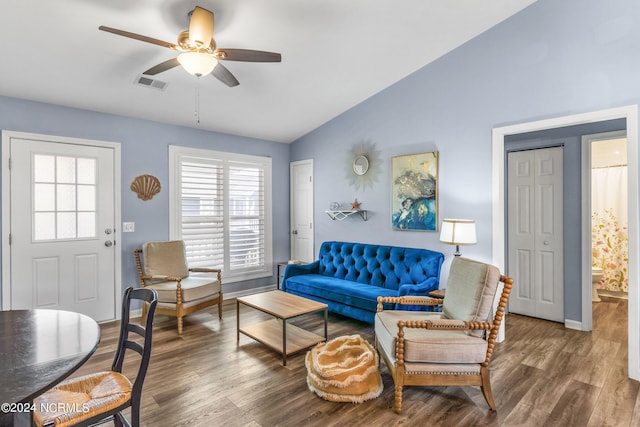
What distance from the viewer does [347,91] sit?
4.34m

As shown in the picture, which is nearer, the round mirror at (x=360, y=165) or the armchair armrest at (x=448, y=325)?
the armchair armrest at (x=448, y=325)

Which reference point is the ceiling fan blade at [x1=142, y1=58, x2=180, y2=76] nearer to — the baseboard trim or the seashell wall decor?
the seashell wall decor

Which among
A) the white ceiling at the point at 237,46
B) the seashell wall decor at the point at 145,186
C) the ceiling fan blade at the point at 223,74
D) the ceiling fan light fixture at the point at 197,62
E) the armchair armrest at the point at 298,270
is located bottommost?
the armchair armrest at the point at 298,270

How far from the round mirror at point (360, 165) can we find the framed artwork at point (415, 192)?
0.43 m

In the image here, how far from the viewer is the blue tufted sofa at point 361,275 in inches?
144

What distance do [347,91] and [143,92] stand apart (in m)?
2.37

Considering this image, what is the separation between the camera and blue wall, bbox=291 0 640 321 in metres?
2.81

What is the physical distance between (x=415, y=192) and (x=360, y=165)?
A: 94 centimetres

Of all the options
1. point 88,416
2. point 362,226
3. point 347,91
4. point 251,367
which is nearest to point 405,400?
point 251,367

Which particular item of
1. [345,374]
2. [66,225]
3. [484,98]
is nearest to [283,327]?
[345,374]

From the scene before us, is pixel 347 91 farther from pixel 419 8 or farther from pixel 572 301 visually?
pixel 572 301

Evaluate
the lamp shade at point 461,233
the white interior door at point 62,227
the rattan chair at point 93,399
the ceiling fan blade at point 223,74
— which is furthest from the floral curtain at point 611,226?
the white interior door at point 62,227

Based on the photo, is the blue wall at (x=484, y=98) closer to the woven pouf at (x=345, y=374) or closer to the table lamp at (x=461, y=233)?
the table lamp at (x=461, y=233)

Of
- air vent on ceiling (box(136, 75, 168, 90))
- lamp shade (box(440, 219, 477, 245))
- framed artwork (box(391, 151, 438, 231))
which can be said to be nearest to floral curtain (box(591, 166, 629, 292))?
framed artwork (box(391, 151, 438, 231))
